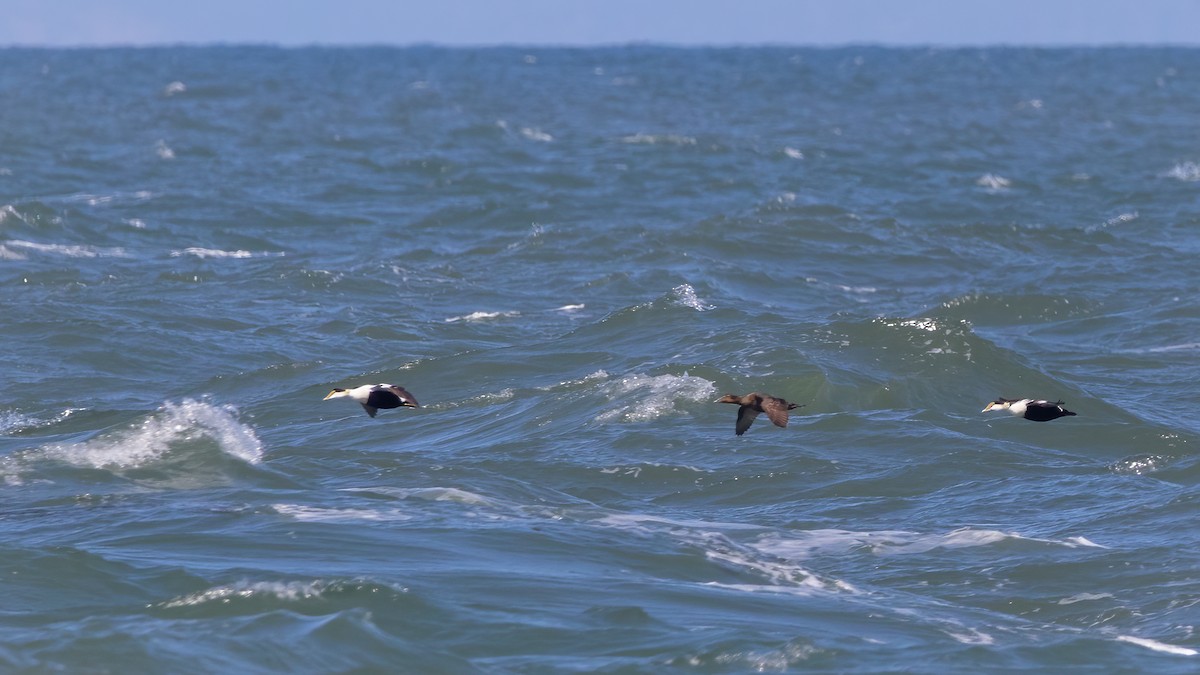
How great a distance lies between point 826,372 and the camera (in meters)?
16.8

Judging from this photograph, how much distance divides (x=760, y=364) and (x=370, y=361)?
3.88m

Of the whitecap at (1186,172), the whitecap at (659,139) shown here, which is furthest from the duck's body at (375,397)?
the whitecap at (659,139)

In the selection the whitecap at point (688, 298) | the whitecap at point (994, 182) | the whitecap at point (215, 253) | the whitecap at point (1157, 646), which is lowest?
the whitecap at point (1157, 646)

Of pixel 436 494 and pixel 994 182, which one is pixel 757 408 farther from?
pixel 994 182

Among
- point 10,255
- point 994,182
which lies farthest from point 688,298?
point 994,182

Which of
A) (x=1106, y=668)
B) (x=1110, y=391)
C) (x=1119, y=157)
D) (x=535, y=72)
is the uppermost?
(x=535, y=72)

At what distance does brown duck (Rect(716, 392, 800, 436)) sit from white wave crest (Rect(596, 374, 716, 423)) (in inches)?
106

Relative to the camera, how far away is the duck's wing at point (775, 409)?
12450 millimetres

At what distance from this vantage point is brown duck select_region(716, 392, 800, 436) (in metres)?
12.5

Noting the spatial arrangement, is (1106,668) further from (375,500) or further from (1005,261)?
(1005,261)

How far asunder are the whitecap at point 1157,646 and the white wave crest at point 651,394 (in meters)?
5.94

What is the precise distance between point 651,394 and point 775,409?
365 cm

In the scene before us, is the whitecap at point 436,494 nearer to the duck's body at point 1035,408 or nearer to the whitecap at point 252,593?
the whitecap at point 252,593

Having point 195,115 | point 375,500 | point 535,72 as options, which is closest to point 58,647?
point 375,500
